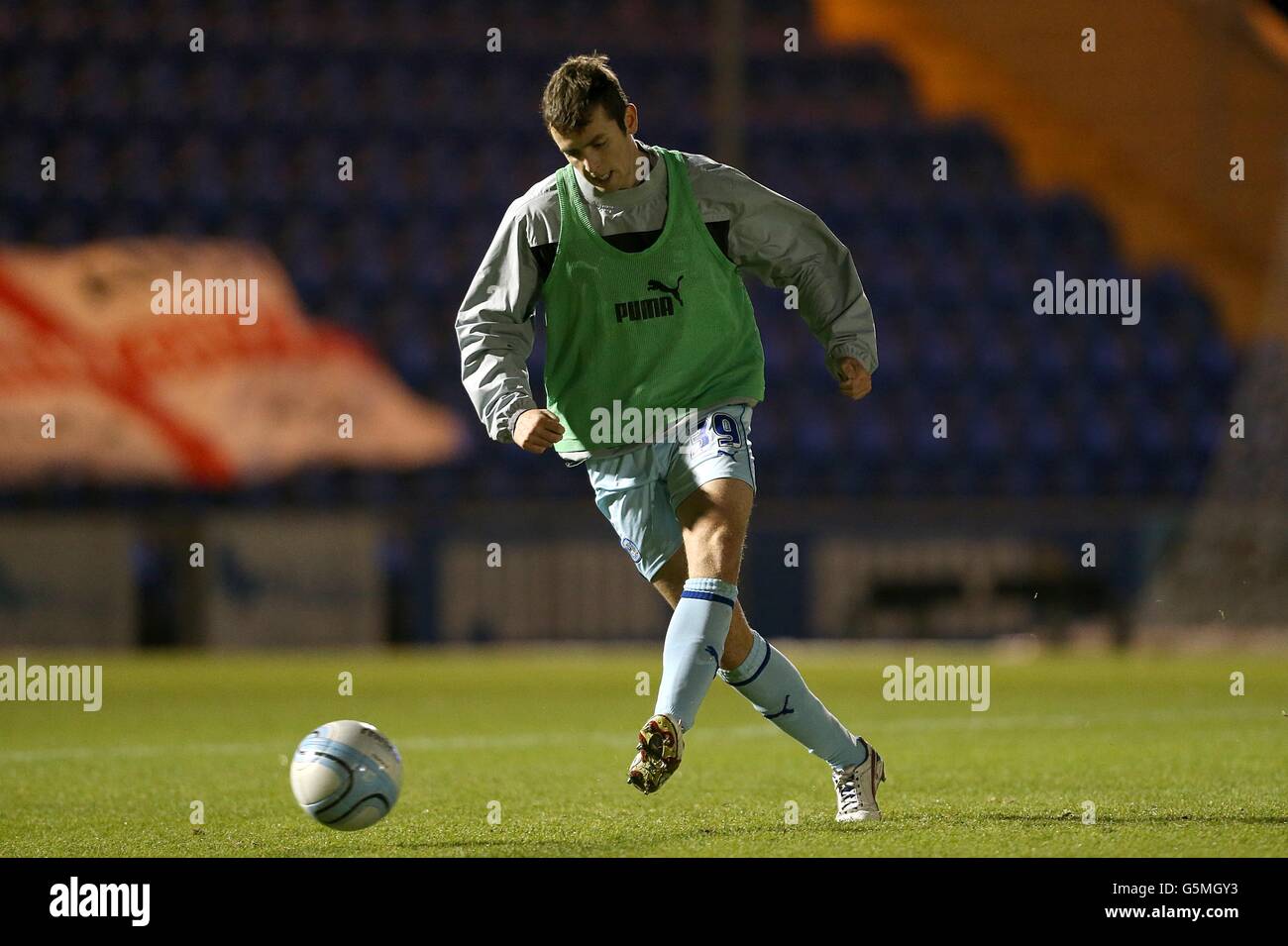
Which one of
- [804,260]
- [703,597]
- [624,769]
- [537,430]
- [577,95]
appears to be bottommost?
[624,769]

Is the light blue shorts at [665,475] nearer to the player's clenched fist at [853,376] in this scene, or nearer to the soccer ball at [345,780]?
the player's clenched fist at [853,376]

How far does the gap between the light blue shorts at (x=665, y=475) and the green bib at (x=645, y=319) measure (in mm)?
58

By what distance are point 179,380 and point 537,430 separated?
10.4 meters

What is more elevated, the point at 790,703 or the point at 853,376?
the point at 853,376

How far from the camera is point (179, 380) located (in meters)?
13.9

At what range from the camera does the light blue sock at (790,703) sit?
4461 mm

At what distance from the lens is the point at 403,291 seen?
15.1 m

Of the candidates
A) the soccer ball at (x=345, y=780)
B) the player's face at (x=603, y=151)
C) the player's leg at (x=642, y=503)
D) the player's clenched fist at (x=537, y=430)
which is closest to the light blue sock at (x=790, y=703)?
the player's leg at (x=642, y=503)

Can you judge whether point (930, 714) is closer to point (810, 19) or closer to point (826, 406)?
point (826, 406)

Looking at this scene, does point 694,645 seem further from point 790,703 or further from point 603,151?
point 603,151

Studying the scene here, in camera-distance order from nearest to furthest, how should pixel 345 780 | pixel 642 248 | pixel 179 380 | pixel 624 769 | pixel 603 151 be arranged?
pixel 345 780
pixel 603 151
pixel 642 248
pixel 624 769
pixel 179 380

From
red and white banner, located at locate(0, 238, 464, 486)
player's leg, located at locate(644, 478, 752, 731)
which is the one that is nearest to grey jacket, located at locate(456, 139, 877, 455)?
player's leg, located at locate(644, 478, 752, 731)

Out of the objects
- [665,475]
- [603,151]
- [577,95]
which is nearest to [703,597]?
[665,475]

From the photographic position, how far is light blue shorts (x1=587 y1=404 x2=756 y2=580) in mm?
4367
